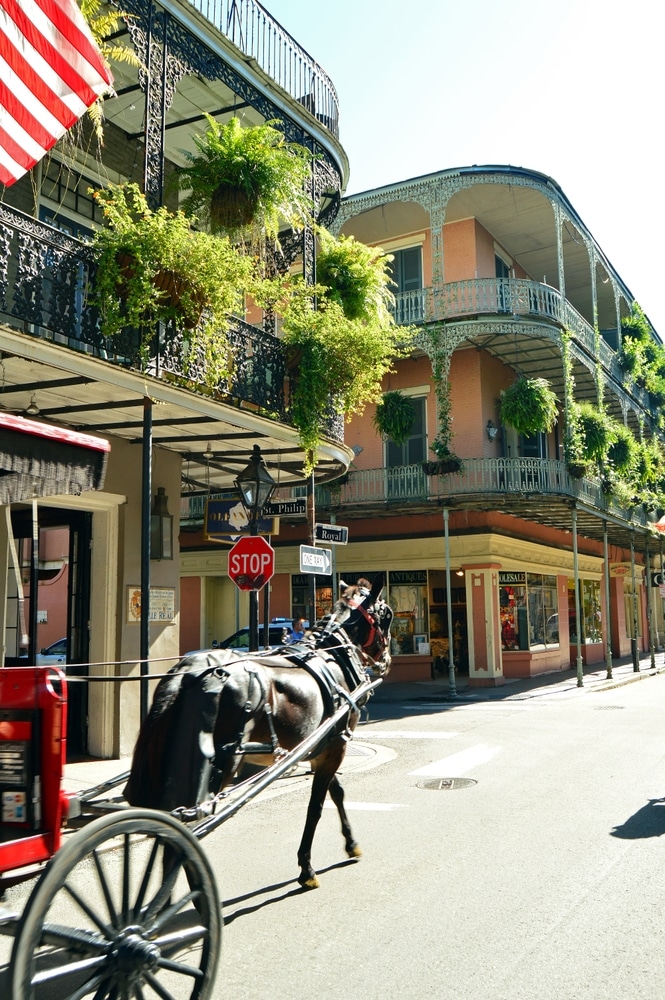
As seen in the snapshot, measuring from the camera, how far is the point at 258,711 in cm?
512

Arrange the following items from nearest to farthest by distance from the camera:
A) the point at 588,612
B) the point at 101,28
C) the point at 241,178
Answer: the point at 101,28, the point at 241,178, the point at 588,612

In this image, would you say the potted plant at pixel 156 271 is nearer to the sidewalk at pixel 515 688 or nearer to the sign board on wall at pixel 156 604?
the sign board on wall at pixel 156 604

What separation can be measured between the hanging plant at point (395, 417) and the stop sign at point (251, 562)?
35.0 ft

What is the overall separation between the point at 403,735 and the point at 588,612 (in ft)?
60.7

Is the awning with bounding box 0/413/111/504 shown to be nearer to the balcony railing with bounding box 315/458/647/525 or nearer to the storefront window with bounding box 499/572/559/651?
the balcony railing with bounding box 315/458/647/525

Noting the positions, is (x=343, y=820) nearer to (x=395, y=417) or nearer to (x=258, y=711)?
(x=258, y=711)

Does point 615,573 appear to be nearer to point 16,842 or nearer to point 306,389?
point 306,389

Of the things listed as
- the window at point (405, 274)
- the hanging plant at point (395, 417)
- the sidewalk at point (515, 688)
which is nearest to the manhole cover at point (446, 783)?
the sidewalk at point (515, 688)

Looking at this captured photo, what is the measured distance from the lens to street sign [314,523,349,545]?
1298cm

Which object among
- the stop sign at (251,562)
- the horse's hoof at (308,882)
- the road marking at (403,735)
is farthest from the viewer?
the road marking at (403,735)

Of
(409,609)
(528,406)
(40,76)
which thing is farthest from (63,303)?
(409,609)

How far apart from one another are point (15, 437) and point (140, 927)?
218 cm

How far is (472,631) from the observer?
22.8 metres

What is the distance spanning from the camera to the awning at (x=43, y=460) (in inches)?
151
